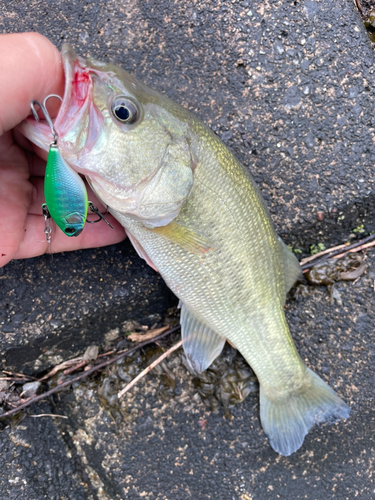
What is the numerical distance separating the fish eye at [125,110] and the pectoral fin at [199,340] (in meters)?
1.03

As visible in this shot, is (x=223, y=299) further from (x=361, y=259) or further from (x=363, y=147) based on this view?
(x=363, y=147)

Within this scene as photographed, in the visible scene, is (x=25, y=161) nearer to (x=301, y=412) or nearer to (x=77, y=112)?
(x=77, y=112)

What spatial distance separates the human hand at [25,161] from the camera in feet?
3.82

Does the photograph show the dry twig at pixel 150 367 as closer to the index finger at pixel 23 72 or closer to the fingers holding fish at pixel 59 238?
the fingers holding fish at pixel 59 238

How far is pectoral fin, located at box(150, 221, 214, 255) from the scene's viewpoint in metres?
1.48

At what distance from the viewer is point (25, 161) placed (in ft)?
5.35

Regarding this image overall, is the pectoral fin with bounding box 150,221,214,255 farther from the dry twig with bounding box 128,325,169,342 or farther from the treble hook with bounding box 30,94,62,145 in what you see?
the dry twig with bounding box 128,325,169,342

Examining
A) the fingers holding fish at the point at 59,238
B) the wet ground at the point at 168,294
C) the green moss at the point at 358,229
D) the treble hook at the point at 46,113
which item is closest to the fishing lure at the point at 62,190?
the treble hook at the point at 46,113

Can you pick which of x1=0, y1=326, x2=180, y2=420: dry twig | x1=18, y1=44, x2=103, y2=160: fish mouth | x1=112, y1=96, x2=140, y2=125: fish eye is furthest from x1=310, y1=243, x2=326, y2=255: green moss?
x1=18, y1=44, x2=103, y2=160: fish mouth

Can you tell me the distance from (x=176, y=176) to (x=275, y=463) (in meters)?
1.86

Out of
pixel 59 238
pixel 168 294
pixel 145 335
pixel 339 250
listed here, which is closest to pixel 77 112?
pixel 59 238

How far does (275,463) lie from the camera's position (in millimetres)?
1989

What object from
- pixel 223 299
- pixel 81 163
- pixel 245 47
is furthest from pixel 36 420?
pixel 245 47

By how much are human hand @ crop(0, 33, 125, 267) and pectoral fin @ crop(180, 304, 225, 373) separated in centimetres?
→ 62
